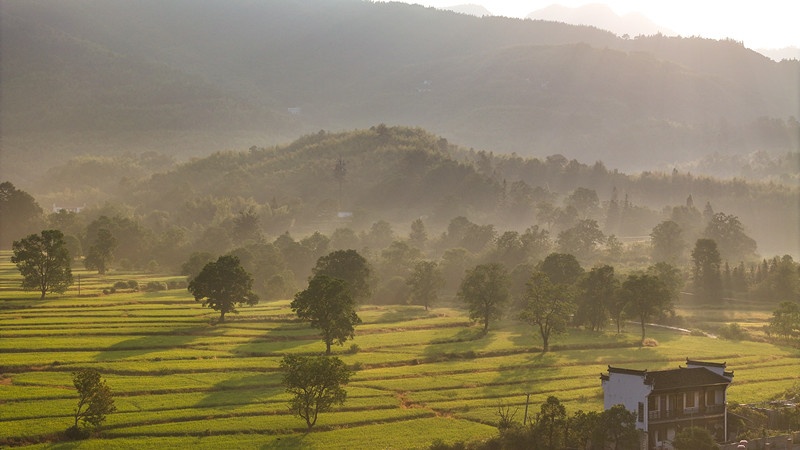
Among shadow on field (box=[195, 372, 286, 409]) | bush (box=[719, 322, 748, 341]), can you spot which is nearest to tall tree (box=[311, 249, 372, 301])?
shadow on field (box=[195, 372, 286, 409])

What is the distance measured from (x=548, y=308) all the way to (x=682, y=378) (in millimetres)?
29747

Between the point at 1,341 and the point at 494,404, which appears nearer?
the point at 494,404

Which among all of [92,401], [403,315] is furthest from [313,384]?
[403,315]

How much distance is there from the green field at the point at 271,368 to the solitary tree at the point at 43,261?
2135 mm

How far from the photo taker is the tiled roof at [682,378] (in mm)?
69575

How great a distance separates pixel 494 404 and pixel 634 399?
1227 cm

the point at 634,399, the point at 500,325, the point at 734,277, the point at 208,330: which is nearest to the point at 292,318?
the point at 208,330

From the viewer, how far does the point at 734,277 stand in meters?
148

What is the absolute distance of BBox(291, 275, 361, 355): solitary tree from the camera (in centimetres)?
9056

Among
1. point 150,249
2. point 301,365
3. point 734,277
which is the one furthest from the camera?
point 150,249

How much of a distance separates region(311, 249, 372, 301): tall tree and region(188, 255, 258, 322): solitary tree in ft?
51.2

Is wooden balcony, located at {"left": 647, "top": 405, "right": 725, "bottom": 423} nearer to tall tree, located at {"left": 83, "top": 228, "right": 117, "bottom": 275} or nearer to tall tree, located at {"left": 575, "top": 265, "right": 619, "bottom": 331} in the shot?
tall tree, located at {"left": 575, "top": 265, "right": 619, "bottom": 331}

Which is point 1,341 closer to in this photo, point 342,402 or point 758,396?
point 342,402

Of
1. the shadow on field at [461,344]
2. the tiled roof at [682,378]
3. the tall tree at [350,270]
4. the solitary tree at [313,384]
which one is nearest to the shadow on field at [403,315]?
the tall tree at [350,270]
